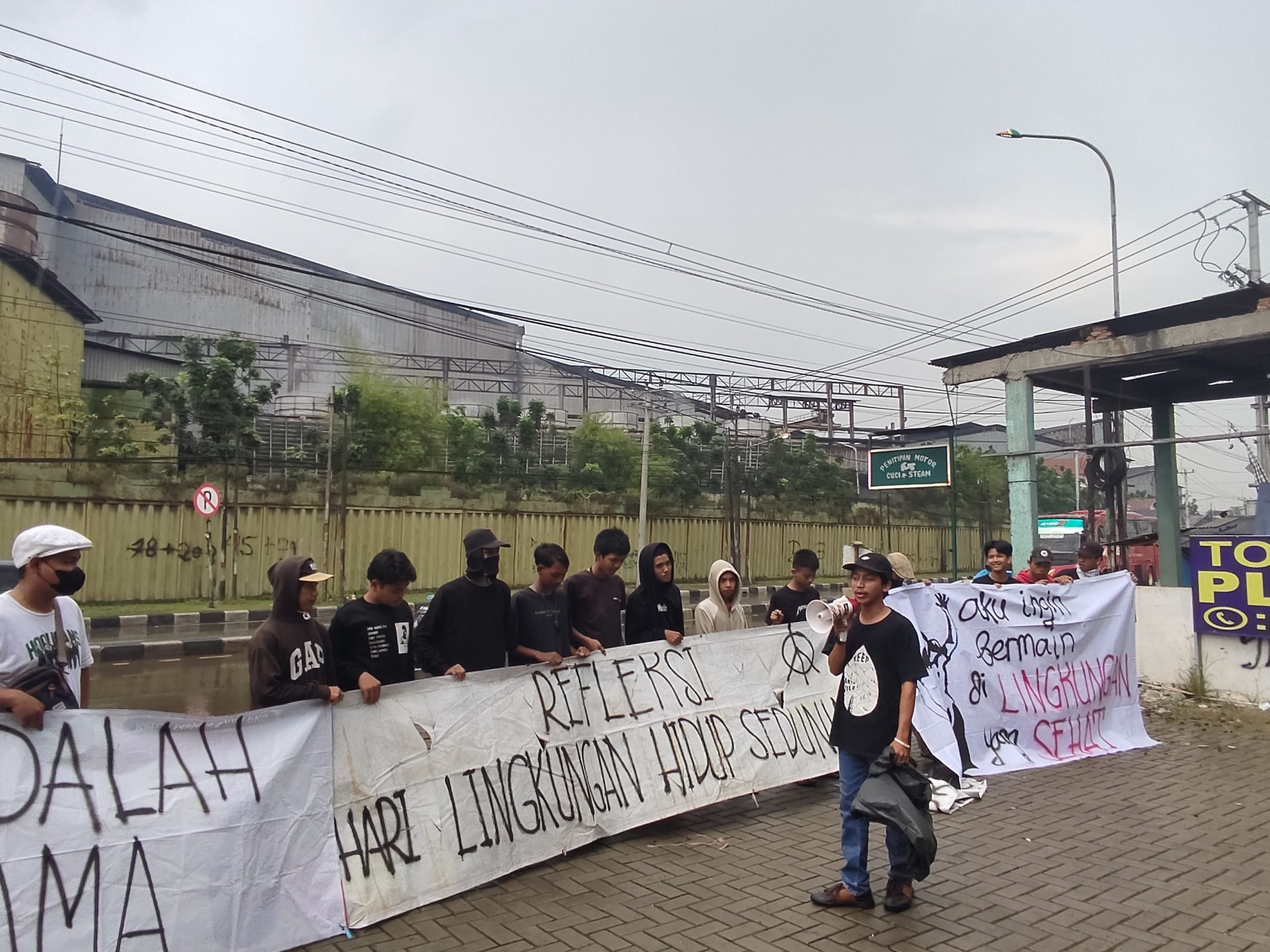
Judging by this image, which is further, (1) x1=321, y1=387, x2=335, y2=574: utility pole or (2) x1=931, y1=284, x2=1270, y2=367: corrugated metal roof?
(1) x1=321, y1=387, x2=335, y2=574: utility pole

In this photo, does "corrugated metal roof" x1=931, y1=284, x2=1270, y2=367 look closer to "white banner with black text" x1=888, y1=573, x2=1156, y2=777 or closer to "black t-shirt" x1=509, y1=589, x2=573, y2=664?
"white banner with black text" x1=888, y1=573, x2=1156, y2=777

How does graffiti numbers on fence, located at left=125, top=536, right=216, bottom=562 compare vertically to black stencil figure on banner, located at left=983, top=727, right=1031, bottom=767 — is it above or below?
above

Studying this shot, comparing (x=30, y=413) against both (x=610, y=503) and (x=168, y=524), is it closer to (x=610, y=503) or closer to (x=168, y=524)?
(x=168, y=524)

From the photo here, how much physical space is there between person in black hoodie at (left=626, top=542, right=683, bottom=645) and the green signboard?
14742mm

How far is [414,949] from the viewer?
150 inches

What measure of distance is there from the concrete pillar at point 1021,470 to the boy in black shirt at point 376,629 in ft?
32.9

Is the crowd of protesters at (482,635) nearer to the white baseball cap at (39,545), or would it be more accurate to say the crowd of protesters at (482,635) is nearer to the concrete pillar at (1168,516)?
the white baseball cap at (39,545)

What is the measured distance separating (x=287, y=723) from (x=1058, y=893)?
3701mm

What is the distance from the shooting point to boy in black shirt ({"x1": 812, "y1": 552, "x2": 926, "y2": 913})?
421cm

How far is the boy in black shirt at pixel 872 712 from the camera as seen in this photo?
4.21m

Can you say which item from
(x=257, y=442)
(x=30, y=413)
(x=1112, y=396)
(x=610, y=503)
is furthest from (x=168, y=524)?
(x=1112, y=396)

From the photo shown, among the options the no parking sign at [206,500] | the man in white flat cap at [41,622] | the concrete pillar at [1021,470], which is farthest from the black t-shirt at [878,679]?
the no parking sign at [206,500]

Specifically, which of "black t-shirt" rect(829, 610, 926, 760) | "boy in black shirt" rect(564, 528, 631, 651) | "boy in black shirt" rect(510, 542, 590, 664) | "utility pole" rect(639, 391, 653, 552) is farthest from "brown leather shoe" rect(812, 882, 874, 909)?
"utility pole" rect(639, 391, 653, 552)

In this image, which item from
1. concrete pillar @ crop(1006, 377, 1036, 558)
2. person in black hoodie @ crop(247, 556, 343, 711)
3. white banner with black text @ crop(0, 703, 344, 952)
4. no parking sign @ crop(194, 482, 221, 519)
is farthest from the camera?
no parking sign @ crop(194, 482, 221, 519)
